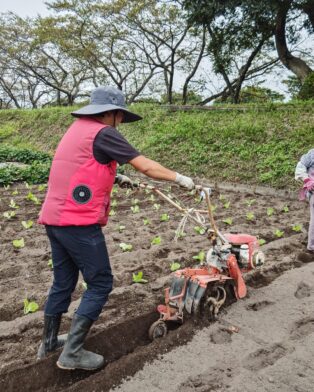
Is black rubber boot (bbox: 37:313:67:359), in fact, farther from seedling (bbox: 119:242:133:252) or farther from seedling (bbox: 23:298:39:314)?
seedling (bbox: 119:242:133:252)

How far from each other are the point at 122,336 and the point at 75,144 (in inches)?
66.2

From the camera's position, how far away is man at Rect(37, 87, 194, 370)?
2.75 meters

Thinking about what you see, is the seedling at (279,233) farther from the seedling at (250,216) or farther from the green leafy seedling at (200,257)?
the green leafy seedling at (200,257)

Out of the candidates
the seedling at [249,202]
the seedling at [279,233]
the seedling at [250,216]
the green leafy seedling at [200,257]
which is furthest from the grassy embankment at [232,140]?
the green leafy seedling at [200,257]

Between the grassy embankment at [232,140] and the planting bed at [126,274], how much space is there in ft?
3.85

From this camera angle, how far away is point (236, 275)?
3.70 meters

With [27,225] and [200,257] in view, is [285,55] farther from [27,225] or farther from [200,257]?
[200,257]

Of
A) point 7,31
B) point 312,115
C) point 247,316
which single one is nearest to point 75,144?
point 247,316

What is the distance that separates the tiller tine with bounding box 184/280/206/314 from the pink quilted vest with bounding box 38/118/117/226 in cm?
112

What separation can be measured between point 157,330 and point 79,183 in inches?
57.1

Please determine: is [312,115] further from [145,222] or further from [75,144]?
[75,144]

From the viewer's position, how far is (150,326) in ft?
11.6

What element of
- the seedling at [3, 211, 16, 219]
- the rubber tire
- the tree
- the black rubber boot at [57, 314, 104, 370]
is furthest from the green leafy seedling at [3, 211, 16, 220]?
the tree

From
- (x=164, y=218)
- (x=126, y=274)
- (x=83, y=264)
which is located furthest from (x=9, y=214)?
(x=83, y=264)
